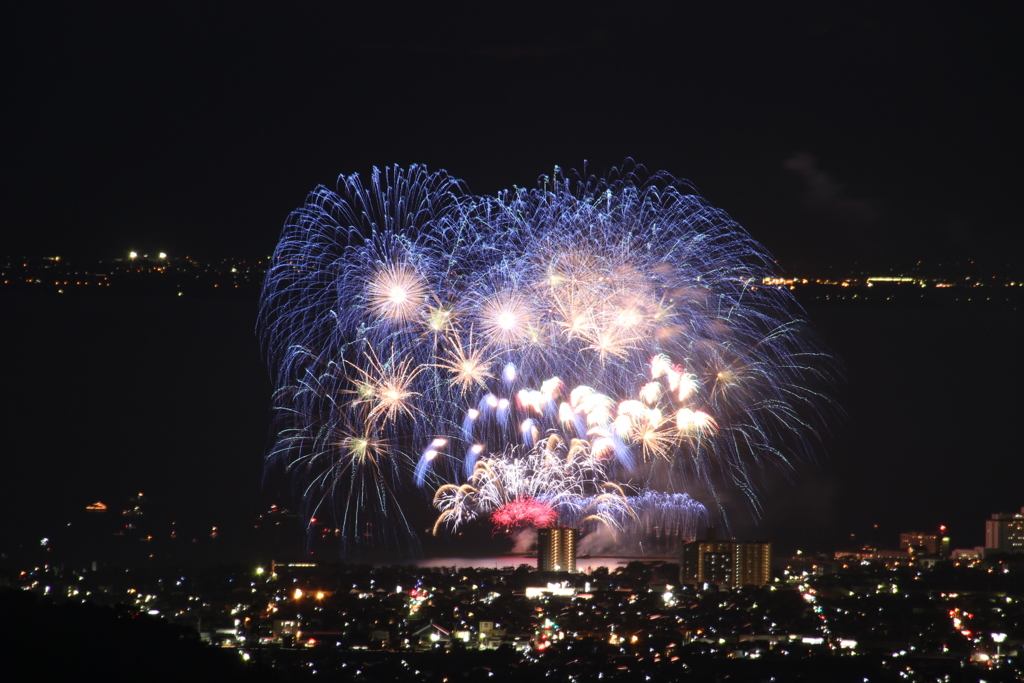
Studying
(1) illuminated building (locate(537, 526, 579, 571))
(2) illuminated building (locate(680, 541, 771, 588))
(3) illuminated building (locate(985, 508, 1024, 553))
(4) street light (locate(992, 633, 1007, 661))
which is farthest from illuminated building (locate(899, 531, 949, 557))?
(4) street light (locate(992, 633, 1007, 661))

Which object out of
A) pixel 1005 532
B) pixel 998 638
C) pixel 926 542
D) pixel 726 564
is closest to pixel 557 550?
pixel 726 564

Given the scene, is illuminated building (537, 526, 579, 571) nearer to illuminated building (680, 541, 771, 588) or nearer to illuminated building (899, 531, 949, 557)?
illuminated building (680, 541, 771, 588)

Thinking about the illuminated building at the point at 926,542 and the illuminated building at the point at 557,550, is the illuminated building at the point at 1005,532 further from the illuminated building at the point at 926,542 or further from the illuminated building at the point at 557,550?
the illuminated building at the point at 557,550

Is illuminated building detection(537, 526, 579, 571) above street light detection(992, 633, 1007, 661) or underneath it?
above

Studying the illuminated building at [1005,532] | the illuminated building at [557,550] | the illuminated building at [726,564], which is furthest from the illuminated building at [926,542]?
the illuminated building at [557,550]

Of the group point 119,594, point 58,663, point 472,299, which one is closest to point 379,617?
point 119,594

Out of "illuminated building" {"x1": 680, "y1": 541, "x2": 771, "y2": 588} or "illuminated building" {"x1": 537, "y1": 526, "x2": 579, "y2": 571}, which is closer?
"illuminated building" {"x1": 537, "y1": 526, "x2": 579, "y2": 571}

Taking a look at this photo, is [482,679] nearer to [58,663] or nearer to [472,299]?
[472,299]
